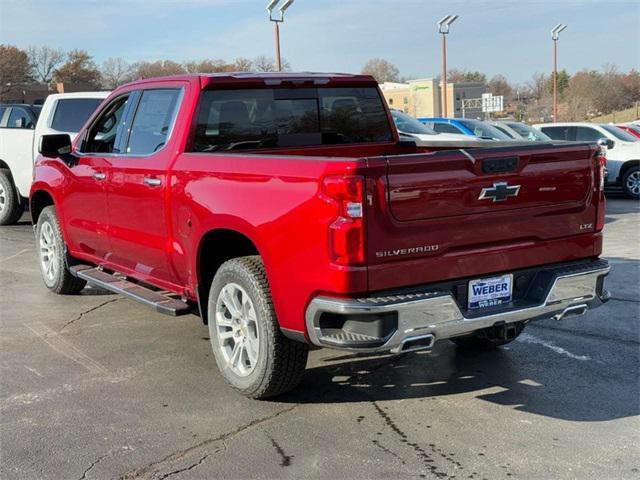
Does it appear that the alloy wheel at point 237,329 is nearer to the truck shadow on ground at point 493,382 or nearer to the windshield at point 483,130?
the truck shadow on ground at point 493,382

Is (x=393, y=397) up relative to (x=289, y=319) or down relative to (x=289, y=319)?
down

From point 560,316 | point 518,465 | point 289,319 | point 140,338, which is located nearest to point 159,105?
point 140,338

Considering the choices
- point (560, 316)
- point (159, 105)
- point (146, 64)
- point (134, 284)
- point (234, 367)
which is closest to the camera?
point (560, 316)

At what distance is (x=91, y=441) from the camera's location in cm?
396

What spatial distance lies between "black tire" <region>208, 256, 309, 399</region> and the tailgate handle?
1409 mm

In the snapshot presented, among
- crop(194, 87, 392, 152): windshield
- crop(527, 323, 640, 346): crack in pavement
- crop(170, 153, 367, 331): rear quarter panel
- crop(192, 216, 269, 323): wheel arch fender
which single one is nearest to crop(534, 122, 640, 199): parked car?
crop(527, 323, 640, 346): crack in pavement

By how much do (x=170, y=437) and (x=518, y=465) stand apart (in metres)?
1.86

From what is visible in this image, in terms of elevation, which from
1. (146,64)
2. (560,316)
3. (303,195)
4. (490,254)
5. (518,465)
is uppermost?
(146,64)

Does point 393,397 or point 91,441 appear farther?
point 393,397

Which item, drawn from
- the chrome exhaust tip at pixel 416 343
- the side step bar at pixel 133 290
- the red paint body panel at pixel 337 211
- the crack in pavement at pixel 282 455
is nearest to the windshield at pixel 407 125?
the side step bar at pixel 133 290

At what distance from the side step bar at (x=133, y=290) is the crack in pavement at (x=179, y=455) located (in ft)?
3.72

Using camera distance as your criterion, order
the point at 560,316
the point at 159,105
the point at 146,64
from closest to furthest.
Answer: the point at 560,316
the point at 159,105
the point at 146,64

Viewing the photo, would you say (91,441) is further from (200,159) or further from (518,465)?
(518,465)

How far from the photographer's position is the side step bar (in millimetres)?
5016
